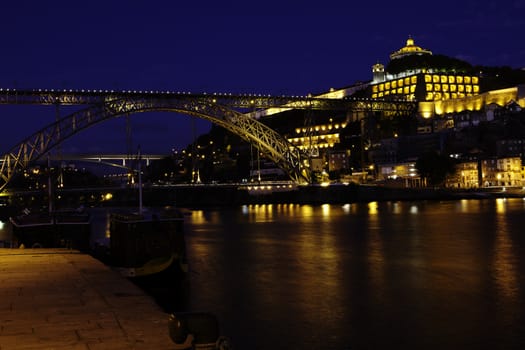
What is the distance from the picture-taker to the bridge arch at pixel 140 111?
44.7 m

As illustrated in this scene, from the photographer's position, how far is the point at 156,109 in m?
48.3

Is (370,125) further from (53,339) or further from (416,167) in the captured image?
(53,339)

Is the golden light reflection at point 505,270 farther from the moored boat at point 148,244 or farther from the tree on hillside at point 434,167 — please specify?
the tree on hillside at point 434,167

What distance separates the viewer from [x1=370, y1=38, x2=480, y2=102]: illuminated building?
3457 inches

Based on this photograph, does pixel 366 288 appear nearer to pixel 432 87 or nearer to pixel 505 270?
pixel 505 270

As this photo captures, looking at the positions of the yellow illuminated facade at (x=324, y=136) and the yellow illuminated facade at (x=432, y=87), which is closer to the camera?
the yellow illuminated facade at (x=432, y=87)

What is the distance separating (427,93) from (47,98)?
57.3m

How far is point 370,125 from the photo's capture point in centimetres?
8256

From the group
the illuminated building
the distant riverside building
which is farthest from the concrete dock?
the illuminated building

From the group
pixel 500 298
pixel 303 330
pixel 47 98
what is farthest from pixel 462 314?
pixel 47 98

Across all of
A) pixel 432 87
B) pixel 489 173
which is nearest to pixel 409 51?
pixel 432 87

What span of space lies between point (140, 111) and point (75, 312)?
41.9 metres

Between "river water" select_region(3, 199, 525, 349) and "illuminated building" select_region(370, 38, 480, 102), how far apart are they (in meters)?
62.0

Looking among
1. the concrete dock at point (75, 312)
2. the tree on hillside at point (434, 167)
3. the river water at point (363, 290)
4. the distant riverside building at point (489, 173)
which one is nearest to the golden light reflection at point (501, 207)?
the tree on hillside at point (434, 167)
